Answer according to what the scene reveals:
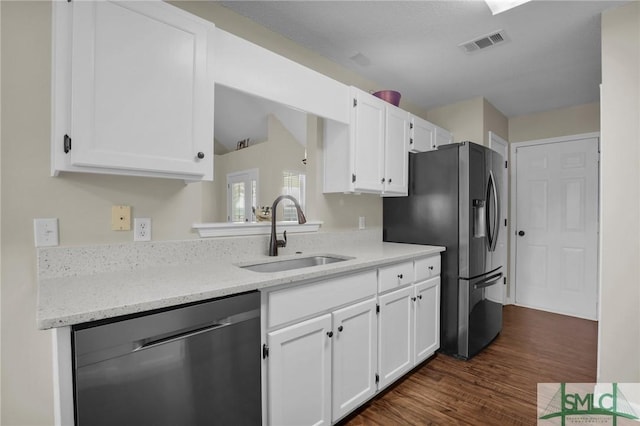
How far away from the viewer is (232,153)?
1.91m

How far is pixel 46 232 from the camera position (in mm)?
1312

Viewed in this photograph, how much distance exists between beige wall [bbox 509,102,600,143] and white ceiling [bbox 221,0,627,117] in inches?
15.6

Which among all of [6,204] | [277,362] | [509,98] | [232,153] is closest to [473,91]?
[509,98]

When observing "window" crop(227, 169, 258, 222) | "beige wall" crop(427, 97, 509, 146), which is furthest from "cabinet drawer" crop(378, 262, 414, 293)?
"beige wall" crop(427, 97, 509, 146)

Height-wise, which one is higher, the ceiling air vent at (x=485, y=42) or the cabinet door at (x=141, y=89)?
the ceiling air vent at (x=485, y=42)

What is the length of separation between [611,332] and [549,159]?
Result: 259cm

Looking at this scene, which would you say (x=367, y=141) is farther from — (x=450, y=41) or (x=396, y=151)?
(x=450, y=41)

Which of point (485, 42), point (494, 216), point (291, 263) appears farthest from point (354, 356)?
point (485, 42)

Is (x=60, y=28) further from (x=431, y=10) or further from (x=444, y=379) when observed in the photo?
(x=444, y=379)

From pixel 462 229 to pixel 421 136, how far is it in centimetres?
107

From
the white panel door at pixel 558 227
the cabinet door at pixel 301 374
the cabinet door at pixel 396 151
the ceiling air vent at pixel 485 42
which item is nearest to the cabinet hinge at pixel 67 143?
the cabinet door at pixel 301 374

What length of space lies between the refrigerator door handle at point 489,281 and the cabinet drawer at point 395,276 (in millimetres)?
729

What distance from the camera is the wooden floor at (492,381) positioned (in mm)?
1805

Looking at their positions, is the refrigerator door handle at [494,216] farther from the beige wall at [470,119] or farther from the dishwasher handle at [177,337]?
the dishwasher handle at [177,337]
